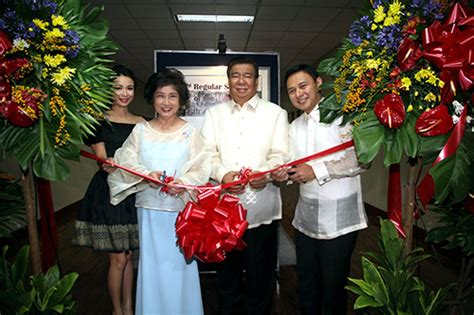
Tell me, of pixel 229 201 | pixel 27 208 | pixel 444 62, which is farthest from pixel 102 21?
pixel 444 62

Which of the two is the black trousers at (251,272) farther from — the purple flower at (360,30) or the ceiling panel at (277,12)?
the ceiling panel at (277,12)

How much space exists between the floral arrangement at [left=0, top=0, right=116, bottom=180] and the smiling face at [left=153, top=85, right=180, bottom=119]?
52 centimetres

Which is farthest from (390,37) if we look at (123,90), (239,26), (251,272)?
(239,26)

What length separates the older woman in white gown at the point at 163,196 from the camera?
1.91m

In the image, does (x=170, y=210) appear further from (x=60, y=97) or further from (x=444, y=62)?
(x=444, y=62)

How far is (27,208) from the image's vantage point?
1.41 m

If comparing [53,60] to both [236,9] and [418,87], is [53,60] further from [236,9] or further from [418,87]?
[236,9]

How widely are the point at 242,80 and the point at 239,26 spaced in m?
4.42

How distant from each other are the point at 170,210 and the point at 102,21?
1.03 metres

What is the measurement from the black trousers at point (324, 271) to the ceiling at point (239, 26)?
405cm

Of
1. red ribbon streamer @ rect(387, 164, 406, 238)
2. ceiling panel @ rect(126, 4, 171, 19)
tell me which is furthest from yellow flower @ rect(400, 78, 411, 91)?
ceiling panel @ rect(126, 4, 171, 19)

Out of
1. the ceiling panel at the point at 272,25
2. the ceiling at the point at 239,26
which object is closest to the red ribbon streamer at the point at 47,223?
the ceiling at the point at 239,26

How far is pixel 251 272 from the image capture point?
207 centimetres

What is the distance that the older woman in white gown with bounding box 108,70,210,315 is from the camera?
1911 millimetres
